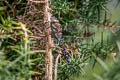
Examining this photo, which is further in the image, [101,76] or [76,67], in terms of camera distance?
[76,67]

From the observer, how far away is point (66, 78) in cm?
36

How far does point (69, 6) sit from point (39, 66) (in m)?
0.16

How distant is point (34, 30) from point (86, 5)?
0.51 ft

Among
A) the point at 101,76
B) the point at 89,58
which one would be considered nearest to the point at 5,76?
the point at 101,76

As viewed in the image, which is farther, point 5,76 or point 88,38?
point 88,38

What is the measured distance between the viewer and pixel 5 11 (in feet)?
1.32

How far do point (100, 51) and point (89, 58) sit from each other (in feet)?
0.08

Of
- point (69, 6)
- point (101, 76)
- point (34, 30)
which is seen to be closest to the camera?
point (101, 76)

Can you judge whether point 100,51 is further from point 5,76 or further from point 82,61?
point 5,76

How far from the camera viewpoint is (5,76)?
213 mm

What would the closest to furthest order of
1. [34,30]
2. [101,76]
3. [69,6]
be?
1. [101,76]
2. [34,30]
3. [69,6]

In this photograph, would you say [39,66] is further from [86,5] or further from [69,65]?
[86,5]

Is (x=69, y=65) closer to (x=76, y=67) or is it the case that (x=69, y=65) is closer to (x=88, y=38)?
(x=76, y=67)

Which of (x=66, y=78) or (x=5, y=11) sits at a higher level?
(x=5, y=11)
